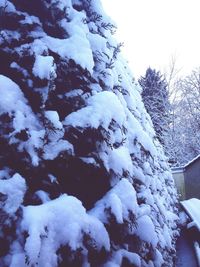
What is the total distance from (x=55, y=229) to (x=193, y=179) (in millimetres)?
16947

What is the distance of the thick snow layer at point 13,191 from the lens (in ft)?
6.26

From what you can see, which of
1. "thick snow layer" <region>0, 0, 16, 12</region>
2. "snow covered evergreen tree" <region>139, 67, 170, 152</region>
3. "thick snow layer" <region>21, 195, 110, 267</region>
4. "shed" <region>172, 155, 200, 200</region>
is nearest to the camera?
"thick snow layer" <region>21, 195, 110, 267</region>

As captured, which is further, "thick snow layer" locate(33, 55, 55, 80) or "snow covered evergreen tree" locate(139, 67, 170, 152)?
"snow covered evergreen tree" locate(139, 67, 170, 152)

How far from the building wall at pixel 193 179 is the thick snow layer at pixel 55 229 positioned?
15470mm

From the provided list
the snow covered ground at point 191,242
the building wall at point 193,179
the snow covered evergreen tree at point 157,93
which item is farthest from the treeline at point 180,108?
the snow covered ground at point 191,242

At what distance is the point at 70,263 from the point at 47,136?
2.81 feet

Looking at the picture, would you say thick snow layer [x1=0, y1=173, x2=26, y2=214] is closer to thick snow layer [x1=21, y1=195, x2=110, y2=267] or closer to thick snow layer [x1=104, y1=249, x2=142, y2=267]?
thick snow layer [x1=21, y1=195, x2=110, y2=267]

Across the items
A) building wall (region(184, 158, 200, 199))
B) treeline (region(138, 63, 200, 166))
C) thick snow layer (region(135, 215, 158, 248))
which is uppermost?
thick snow layer (region(135, 215, 158, 248))

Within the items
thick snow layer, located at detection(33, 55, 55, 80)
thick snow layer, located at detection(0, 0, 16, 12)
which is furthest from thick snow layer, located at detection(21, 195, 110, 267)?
thick snow layer, located at detection(0, 0, 16, 12)

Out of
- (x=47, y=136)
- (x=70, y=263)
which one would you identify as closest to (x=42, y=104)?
(x=47, y=136)

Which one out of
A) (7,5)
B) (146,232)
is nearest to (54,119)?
(7,5)

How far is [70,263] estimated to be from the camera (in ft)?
6.53

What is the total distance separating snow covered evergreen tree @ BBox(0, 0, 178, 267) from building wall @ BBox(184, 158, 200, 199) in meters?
14.6

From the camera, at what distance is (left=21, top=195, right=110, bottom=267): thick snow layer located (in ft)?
5.91
